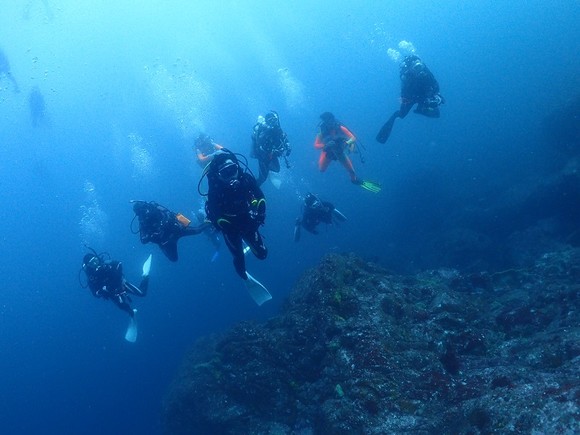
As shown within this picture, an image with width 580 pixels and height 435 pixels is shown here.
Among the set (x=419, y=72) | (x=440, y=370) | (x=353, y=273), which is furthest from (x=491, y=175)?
(x=440, y=370)

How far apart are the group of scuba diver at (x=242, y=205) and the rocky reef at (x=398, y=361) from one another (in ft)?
5.35

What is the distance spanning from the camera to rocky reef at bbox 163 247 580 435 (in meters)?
4.46

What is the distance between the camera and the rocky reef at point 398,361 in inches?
175

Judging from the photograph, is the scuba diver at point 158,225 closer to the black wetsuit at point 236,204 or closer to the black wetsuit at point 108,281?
the black wetsuit at point 108,281

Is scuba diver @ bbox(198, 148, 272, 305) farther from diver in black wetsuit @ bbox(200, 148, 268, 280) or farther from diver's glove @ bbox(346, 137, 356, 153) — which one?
diver's glove @ bbox(346, 137, 356, 153)

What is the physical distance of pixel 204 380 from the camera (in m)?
9.60

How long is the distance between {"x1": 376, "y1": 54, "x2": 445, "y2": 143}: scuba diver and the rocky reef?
4.92m

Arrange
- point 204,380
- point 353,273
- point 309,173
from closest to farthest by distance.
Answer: point 353,273 → point 204,380 → point 309,173

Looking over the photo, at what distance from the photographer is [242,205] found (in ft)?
17.2

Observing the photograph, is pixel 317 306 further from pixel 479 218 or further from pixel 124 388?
pixel 124 388

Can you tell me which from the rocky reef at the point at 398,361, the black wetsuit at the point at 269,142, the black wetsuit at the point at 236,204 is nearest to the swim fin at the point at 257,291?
the rocky reef at the point at 398,361

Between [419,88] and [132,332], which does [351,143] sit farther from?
[132,332]

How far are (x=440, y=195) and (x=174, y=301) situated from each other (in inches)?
936

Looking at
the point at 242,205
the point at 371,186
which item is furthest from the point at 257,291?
the point at 371,186
